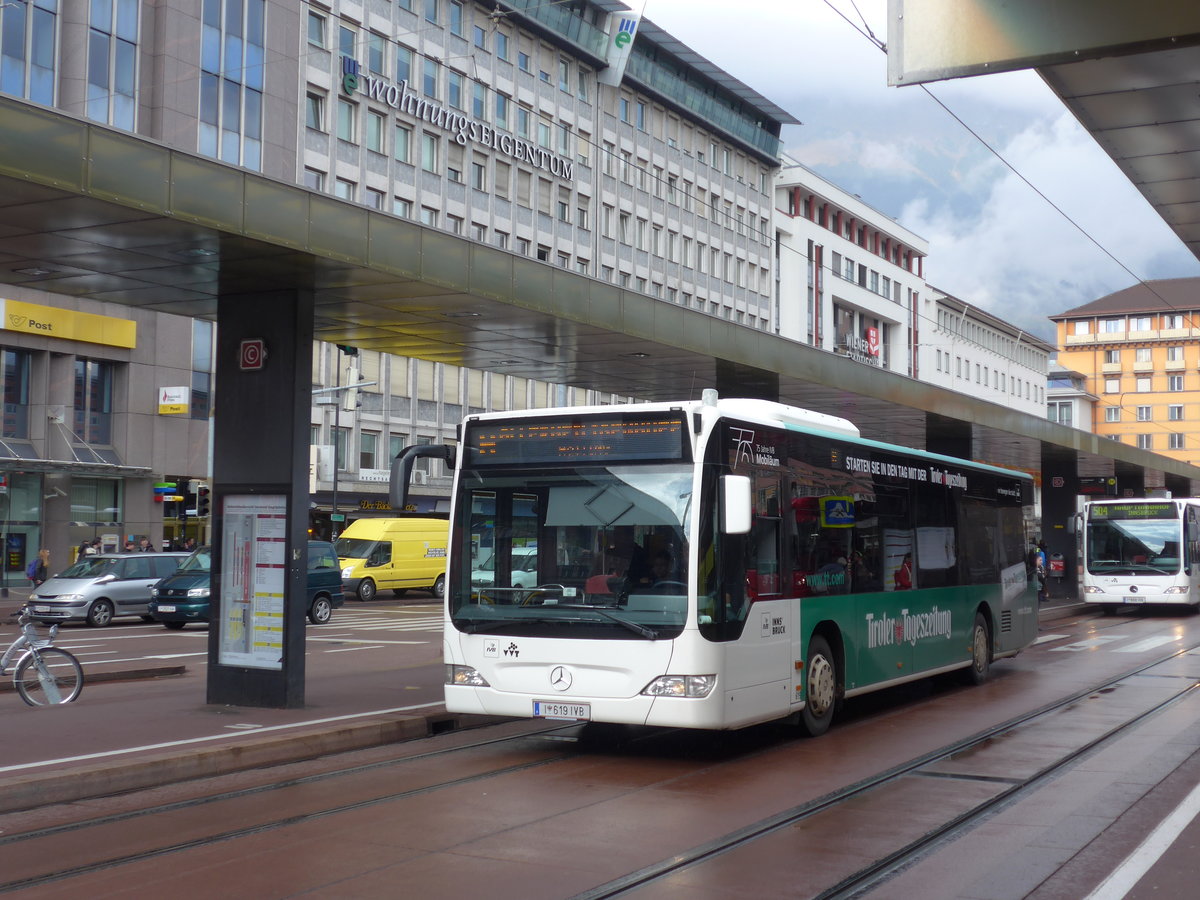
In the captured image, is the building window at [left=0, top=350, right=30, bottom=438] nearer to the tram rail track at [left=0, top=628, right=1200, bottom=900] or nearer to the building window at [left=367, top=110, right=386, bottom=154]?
the building window at [left=367, top=110, right=386, bottom=154]

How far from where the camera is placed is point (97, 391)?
44031 mm

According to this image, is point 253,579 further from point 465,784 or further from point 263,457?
point 465,784

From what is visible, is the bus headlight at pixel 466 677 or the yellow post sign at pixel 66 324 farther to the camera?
the yellow post sign at pixel 66 324

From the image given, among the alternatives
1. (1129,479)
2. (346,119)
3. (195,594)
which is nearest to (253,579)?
(195,594)

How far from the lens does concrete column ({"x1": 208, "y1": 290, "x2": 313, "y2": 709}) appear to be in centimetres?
1355

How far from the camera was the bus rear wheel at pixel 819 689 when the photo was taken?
12383mm

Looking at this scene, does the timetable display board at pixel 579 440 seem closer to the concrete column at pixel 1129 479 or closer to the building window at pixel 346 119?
the concrete column at pixel 1129 479

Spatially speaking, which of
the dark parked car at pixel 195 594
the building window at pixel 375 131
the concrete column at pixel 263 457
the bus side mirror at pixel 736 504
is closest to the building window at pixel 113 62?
the building window at pixel 375 131

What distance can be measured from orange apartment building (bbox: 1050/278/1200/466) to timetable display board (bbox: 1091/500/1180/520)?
9762 cm

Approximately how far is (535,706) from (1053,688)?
27.2 ft

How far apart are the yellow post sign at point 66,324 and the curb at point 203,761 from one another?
1276 inches

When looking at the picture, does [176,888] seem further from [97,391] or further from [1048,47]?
[97,391]

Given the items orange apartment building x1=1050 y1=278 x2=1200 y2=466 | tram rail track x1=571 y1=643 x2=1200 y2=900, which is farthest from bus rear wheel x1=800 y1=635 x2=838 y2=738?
orange apartment building x1=1050 y1=278 x2=1200 y2=466

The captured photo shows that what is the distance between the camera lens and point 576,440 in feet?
37.5
